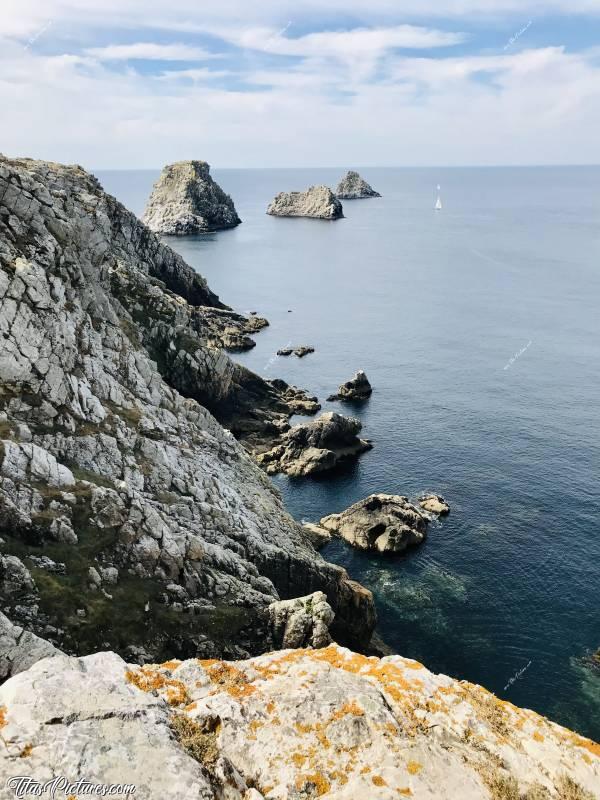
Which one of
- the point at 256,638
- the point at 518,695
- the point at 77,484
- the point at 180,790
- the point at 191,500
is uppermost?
the point at 180,790

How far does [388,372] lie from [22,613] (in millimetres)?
112173

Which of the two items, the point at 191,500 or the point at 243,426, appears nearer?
the point at 191,500

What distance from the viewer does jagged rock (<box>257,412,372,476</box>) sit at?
94.9 m

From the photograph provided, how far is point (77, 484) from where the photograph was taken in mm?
38906

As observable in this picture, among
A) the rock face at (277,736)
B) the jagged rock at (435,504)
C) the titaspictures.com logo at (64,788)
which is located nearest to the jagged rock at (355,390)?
the jagged rock at (435,504)

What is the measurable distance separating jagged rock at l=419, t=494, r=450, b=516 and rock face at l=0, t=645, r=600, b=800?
59.8 meters

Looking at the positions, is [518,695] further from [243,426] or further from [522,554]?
[243,426]

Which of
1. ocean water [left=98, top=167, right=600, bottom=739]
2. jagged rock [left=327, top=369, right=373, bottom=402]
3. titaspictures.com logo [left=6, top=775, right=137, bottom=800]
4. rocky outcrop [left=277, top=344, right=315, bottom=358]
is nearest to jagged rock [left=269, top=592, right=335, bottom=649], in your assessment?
ocean water [left=98, top=167, right=600, bottom=739]

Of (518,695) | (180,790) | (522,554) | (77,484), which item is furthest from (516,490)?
(180,790)

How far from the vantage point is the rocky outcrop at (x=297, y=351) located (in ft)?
485

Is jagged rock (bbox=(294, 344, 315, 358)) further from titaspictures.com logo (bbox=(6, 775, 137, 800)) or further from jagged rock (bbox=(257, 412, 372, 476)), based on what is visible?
titaspictures.com logo (bbox=(6, 775, 137, 800))

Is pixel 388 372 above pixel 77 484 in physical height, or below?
below

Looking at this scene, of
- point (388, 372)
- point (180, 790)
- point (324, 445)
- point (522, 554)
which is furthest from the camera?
point (388, 372)

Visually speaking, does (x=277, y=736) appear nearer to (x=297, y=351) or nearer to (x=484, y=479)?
(x=484, y=479)
